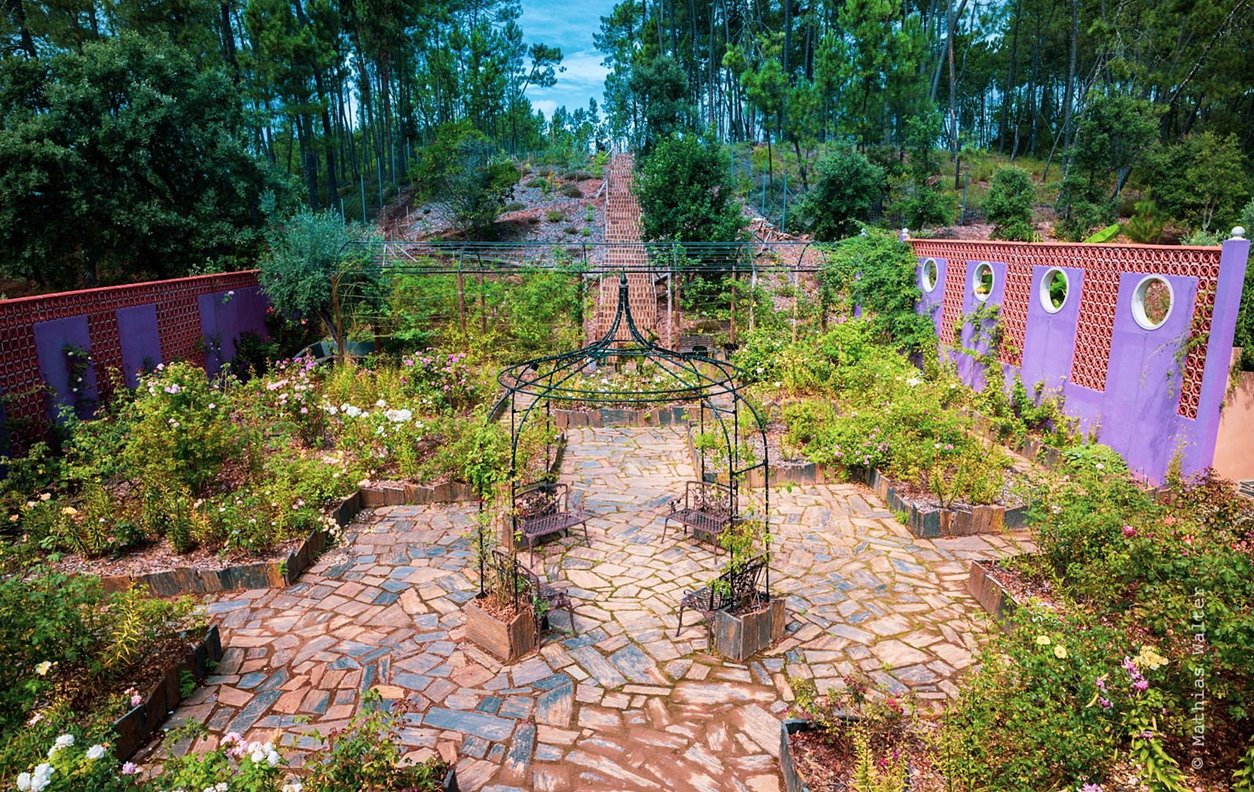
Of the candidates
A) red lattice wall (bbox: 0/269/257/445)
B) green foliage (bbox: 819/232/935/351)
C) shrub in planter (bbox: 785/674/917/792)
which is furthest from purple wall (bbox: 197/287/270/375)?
green foliage (bbox: 819/232/935/351)

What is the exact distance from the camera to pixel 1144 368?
284 inches

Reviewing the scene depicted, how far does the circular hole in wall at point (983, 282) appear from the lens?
988 cm

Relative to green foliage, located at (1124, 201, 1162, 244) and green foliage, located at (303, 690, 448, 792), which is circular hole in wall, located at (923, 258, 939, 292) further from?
green foliage, located at (303, 690, 448, 792)

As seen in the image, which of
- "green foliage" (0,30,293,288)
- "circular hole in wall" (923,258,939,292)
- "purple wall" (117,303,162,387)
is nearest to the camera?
"purple wall" (117,303,162,387)

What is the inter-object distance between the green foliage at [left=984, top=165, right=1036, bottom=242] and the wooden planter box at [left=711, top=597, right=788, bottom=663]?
636 inches

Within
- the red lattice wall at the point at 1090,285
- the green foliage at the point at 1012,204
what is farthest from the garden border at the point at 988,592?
the green foliage at the point at 1012,204

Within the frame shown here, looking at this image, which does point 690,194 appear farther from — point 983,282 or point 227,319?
point 227,319

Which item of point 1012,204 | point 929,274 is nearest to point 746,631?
point 929,274

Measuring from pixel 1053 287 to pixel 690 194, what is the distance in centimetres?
900

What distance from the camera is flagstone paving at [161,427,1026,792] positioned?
362 cm

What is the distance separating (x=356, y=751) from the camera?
112 inches

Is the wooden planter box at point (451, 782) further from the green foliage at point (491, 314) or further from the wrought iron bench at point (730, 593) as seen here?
the green foliage at point (491, 314)

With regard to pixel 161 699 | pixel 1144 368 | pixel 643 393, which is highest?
pixel 643 393

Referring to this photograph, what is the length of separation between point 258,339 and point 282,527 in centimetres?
659
